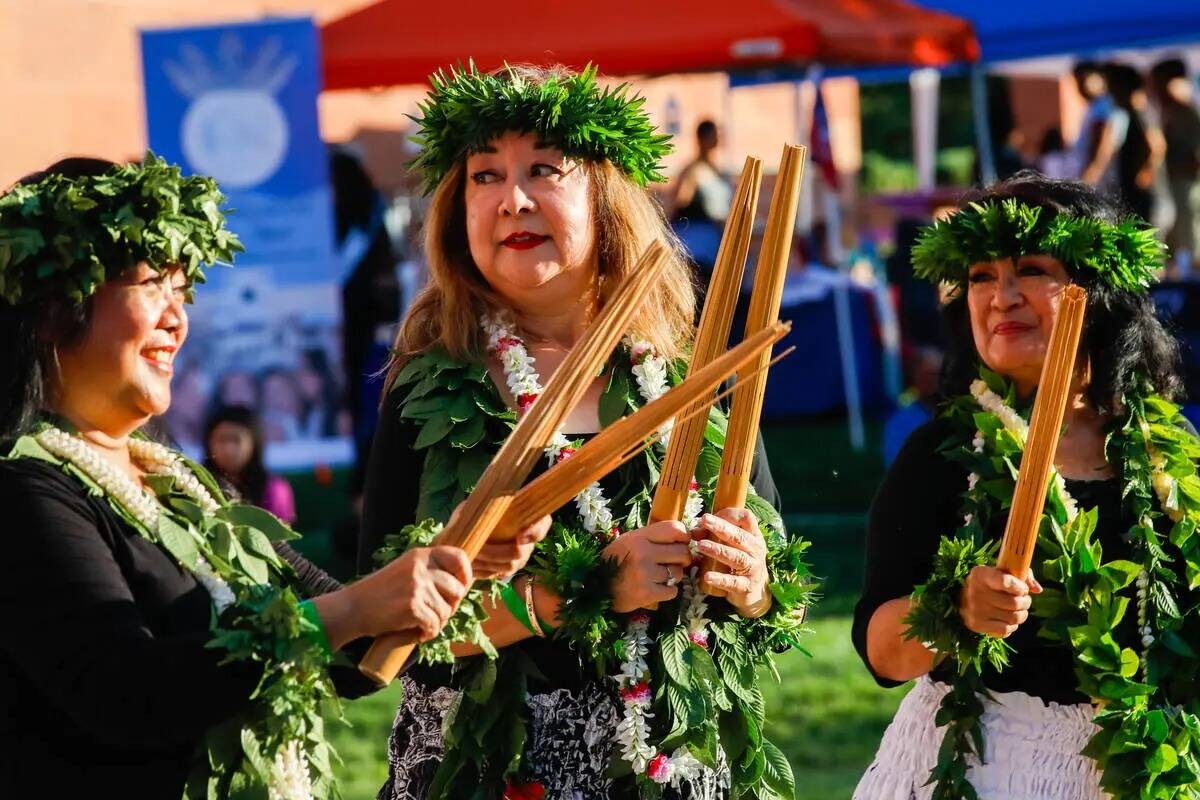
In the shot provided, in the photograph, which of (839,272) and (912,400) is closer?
(912,400)

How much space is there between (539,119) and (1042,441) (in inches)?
37.9

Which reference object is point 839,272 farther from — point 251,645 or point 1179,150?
point 251,645

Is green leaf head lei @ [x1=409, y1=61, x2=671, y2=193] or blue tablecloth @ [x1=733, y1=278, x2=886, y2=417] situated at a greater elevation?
green leaf head lei @ [x1=409, y1=61, x2=671, y2=193]

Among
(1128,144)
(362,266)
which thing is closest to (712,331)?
(362,266)

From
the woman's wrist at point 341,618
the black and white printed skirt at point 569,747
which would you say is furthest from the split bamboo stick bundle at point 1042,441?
the woman's wrist at point 341,618

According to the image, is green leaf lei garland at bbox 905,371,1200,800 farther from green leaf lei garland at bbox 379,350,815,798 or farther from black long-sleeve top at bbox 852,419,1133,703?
green leaf lei garland at bbox 379,350,815,798

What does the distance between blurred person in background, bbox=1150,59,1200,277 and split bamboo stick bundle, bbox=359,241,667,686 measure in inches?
371

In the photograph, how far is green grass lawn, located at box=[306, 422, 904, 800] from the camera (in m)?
5.35

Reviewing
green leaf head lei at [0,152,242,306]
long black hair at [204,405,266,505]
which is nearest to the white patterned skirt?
green leaf head lei at [0,152,242,306]

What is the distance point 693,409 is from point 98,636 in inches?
38.3

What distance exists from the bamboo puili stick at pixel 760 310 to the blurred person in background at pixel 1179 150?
29.7 feet

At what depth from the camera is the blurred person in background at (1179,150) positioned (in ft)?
36.7

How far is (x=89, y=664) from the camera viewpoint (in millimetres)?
2137

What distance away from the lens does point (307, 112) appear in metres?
7.89
